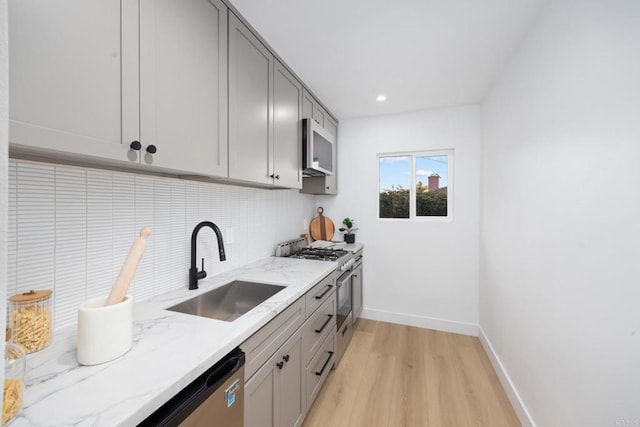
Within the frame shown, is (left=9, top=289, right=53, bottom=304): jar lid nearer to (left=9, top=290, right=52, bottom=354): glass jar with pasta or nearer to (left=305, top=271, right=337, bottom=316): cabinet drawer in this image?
(left=9, top=290, right=52, bottom=354): glass jar with pasta

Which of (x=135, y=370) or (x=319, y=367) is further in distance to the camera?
(x=319, y=367)

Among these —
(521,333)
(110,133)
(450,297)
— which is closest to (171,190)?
(110,133)

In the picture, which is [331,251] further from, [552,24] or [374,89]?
[552,24]

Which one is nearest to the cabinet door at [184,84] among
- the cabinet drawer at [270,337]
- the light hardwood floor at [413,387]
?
the cabinet drawer at [270,337]

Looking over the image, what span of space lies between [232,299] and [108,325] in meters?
0.87

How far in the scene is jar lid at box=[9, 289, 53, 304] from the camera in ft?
2.55

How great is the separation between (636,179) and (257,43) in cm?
187

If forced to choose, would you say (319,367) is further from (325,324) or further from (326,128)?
(326,128)

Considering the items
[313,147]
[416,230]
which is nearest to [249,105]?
[313,147]

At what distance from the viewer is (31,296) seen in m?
0.80

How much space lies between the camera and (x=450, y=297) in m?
2.88

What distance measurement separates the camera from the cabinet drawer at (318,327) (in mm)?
1558

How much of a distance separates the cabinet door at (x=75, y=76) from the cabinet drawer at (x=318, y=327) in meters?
1.27

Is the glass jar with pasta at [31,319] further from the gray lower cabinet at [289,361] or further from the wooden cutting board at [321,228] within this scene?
the wooden cutting board at [321,228]
